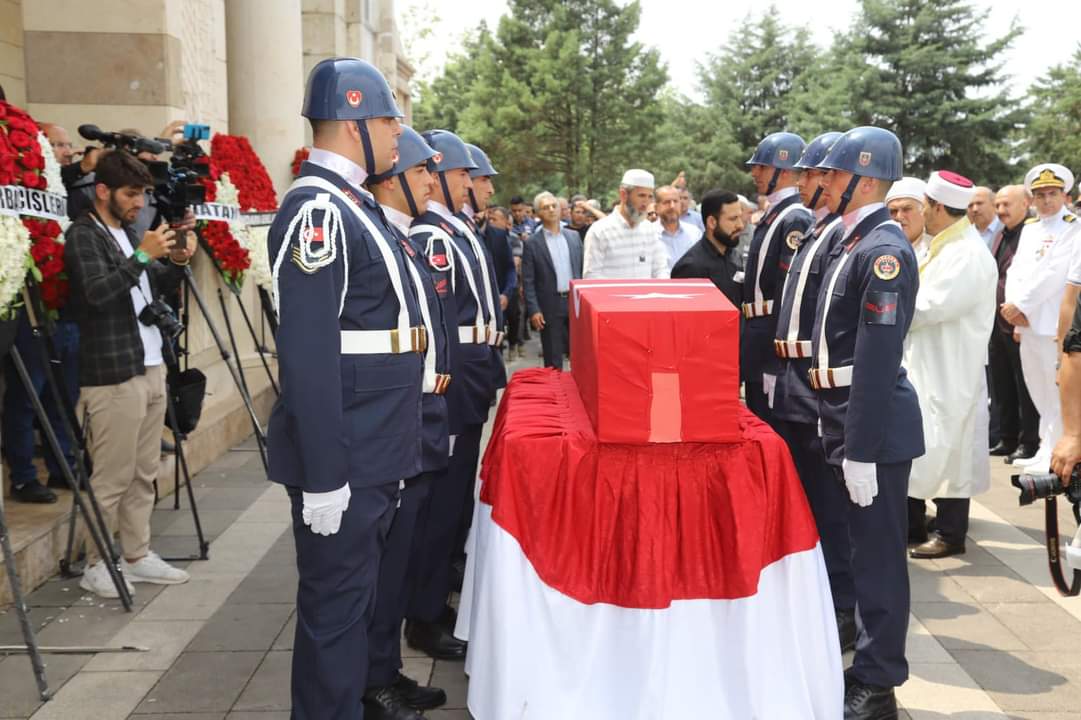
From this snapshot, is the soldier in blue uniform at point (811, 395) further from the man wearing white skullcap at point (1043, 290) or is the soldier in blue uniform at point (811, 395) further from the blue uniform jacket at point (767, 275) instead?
the man wearing white skullcap at point (1043, 290)

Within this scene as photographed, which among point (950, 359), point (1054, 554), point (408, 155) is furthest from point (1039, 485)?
point (950, 359)

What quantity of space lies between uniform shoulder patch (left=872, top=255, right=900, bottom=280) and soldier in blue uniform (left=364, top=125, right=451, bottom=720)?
158 cm

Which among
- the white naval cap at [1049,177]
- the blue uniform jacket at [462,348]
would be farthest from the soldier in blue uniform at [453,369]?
the white naval cap at [1049,177]

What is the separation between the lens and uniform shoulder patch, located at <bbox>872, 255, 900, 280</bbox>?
3838 millimetres

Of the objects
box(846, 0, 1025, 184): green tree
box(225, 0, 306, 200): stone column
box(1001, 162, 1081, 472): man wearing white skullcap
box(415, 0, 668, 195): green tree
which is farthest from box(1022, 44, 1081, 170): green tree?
box(225, 0, 306, 200): stone column

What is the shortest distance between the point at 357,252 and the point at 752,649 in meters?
1.82

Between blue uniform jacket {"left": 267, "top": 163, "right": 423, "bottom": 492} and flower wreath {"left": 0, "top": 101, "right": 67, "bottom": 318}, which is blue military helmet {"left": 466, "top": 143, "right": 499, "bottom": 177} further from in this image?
blue uniform jacket {"left": 267, "top": 163, "right": 423, "bottom": 492}

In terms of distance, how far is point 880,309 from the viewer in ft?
12.5

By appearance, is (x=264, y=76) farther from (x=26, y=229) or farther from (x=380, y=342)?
(x=380, y=342)

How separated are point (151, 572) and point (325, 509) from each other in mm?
2743

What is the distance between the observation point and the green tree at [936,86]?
40094 millimetres

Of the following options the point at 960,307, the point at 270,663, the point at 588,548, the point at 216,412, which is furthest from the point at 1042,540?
the point at 216,412

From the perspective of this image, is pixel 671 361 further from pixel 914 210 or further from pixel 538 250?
pixel 538 250

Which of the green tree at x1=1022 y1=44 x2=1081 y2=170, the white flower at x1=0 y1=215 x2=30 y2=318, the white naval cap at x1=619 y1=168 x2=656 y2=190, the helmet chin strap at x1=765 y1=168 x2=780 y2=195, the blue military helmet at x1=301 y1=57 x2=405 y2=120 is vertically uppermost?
the green tree at x1=1022 y1=44 x2=1081 y2=170
